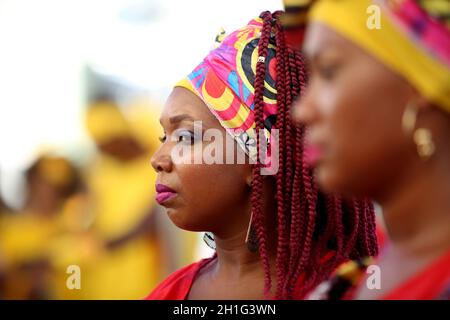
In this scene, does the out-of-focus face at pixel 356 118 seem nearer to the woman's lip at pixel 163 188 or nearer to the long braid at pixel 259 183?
the long braid at pixel 259 183

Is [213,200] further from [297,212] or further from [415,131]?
[415,131]

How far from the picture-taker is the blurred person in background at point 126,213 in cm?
530

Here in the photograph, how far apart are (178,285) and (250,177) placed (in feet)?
1.58

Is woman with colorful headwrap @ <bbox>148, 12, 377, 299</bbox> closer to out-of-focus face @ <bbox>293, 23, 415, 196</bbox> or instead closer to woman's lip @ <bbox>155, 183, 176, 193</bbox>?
woman's lip @ <bbox>155, 183, 176, 193</bbox>

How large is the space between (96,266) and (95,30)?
173 centimetres

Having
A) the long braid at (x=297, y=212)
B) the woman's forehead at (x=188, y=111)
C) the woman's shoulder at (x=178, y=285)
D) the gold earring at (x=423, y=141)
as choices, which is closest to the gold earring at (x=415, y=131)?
the gold earring at (x=423, y=141)

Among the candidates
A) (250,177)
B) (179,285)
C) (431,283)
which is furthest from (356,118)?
(179,285)

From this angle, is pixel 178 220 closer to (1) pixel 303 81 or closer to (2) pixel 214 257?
(2) pixel 214 257

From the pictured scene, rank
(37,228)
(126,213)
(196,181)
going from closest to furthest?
1. (196,181)
2. (126,213)
3. (37,228)

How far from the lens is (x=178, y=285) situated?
331 cm

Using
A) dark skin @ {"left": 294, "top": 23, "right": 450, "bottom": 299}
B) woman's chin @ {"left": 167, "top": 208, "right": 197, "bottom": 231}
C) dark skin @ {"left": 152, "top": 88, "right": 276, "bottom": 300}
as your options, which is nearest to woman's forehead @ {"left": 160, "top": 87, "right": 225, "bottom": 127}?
dark skin @ {"left": 152, "top": 88, "right": 276, "bottom": 300}

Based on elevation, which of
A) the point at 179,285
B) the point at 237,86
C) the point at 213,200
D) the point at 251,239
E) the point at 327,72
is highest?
the point at 237,86

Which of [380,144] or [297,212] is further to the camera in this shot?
[297,212]

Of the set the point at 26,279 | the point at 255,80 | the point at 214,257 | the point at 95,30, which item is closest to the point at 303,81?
the point at 255,80
